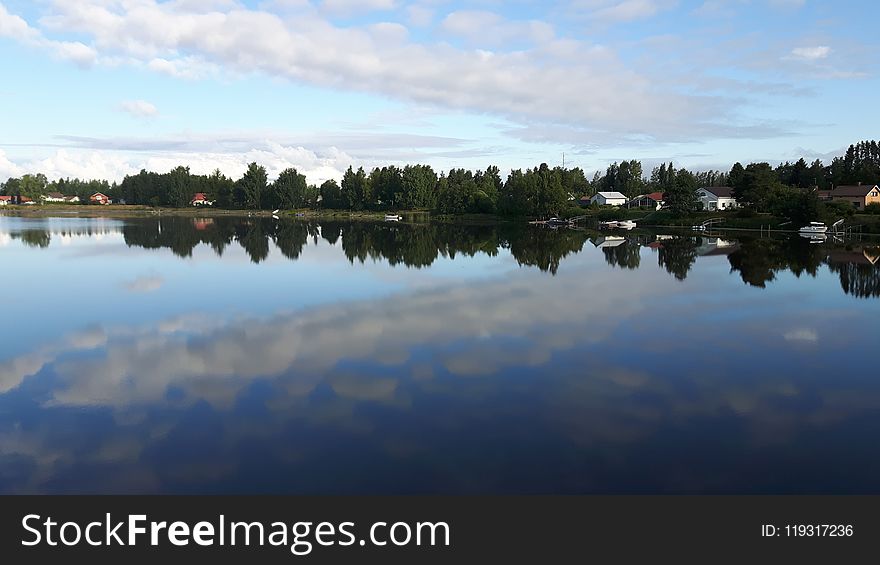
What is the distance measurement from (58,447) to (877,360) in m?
19.7

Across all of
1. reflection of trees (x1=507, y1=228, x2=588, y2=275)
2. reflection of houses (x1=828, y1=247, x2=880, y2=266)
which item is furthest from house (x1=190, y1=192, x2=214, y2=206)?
reflection of houses (x1=828, y1=247, x2=880, y2=266)

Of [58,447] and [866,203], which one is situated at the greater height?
[866,203]

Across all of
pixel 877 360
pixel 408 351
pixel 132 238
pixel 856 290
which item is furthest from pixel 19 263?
pixel 856 290

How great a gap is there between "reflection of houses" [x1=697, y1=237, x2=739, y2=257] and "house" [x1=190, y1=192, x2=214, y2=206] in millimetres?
143608

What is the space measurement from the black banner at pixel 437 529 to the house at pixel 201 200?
17601cm

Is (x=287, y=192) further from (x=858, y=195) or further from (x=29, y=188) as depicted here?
(x=858, y=195)

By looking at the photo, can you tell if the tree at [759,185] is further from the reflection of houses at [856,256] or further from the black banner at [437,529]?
the black banner at [437,529]

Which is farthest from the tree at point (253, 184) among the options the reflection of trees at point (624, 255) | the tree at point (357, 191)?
the reflection of trees at point (624, 255)

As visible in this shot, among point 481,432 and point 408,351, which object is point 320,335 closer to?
point 408,351

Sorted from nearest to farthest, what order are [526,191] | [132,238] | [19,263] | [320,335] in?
[320,335] → [19,263] → [132,238] → [526,191]

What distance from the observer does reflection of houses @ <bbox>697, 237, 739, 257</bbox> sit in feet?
165

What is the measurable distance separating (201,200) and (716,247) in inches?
6210

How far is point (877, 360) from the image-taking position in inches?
663

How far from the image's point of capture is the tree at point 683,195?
9469cm
